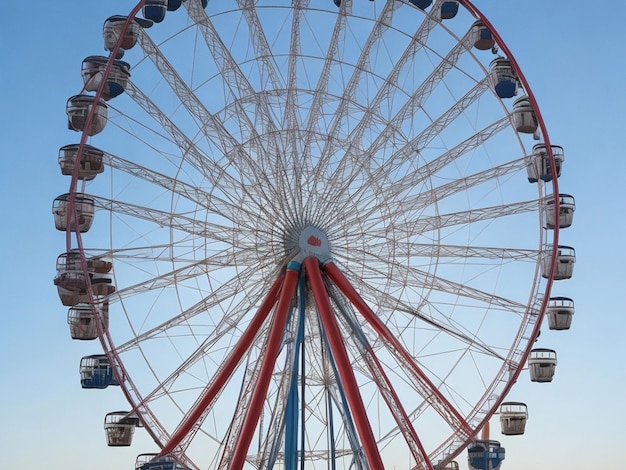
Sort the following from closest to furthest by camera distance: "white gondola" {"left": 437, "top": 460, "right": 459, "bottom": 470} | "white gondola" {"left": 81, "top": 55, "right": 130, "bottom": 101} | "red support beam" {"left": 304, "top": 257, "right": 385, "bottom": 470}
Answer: "red support beam" {"left": 304, "top": 257, "right": 385, "bottom": 470}, "white gondola" {"left": 81, "top": 55, "right": 130, "bottom": 101}, "white gondola" {"left": 437, "top": 460, "right": 459, "bottom": 470}

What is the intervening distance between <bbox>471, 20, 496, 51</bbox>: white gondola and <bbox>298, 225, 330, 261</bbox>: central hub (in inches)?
272

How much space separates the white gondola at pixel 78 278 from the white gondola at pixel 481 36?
11.7 metres

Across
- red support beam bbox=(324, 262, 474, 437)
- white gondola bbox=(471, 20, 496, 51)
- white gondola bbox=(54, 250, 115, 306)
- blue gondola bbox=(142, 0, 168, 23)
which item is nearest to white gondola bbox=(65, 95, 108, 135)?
blue gondola bbox=(142, 0, 168, 23)

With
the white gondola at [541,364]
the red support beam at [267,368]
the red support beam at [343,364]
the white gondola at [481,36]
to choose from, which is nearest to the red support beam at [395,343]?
the red support beam at [343,364]

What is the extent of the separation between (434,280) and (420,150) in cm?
359

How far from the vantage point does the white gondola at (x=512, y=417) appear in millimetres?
30672

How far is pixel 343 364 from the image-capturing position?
2669 cm

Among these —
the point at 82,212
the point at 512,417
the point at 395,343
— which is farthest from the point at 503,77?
the point at 82,212

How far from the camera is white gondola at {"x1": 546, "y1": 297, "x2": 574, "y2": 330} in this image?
103 ft

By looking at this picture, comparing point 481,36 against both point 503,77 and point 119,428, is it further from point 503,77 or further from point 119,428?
point 119,428

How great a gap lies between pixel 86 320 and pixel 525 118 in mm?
12797

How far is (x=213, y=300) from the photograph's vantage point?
28.8 metres

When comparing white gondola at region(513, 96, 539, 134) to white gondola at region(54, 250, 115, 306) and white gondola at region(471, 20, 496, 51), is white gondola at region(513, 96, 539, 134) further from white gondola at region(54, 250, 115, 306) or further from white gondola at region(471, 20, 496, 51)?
white gondola at region(54, 250, 115, 306)

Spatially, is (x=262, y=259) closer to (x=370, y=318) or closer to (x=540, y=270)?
(x=370, y=318)
